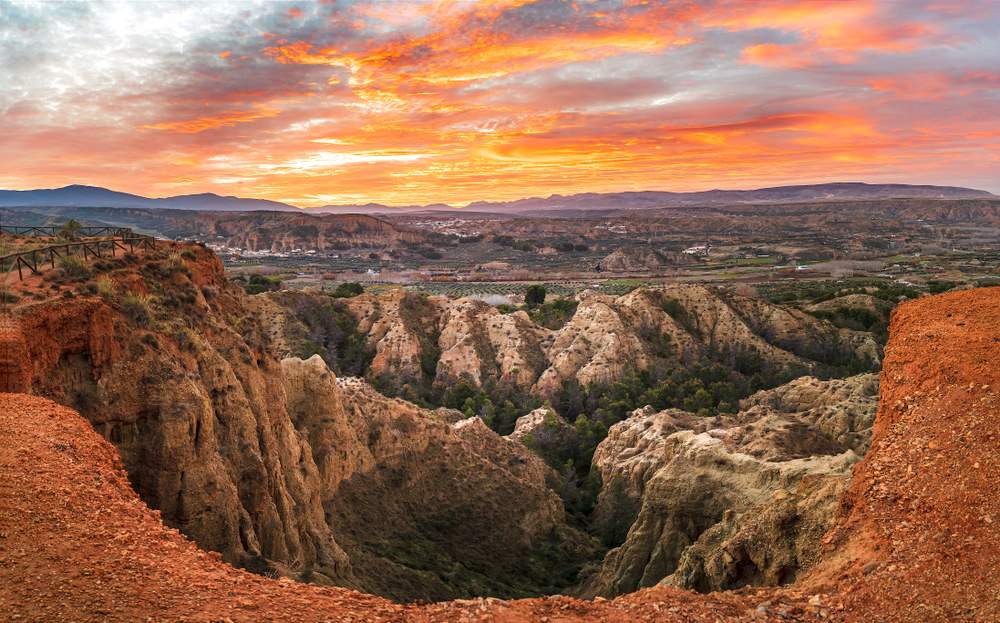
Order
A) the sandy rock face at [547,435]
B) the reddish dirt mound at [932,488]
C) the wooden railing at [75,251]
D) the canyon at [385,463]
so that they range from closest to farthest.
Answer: the reddish dirt mound at [932,488] < the canyon at [385,463] < the wooden railing at [75,251] < the sandy rock face at [547,435]

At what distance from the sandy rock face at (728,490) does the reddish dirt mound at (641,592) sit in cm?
346

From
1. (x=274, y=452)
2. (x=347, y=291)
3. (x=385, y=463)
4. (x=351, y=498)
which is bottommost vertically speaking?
(x=351, y=498)

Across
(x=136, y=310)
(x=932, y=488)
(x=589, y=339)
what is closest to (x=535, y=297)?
(x=589, y=339)

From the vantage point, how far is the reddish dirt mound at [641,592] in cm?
900

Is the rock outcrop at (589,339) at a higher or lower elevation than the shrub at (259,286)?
lower

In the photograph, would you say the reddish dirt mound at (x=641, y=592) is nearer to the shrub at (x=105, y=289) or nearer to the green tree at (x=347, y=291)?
the shrub at (x=105, y=289)

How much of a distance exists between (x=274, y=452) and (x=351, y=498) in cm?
964

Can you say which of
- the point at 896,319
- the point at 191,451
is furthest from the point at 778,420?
the point at 191,451

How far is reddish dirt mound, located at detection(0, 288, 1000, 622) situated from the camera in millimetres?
9000

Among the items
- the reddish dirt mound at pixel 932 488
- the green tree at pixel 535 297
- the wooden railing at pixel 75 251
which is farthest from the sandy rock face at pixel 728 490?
the green tree at pixel 535 297

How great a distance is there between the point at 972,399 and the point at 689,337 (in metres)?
62.2

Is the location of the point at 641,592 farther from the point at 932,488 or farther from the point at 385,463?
the point at 385,463

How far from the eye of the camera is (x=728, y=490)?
75.7ft

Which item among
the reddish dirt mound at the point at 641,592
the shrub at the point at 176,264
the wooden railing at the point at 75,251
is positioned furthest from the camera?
the shrub at the point at 176,264
